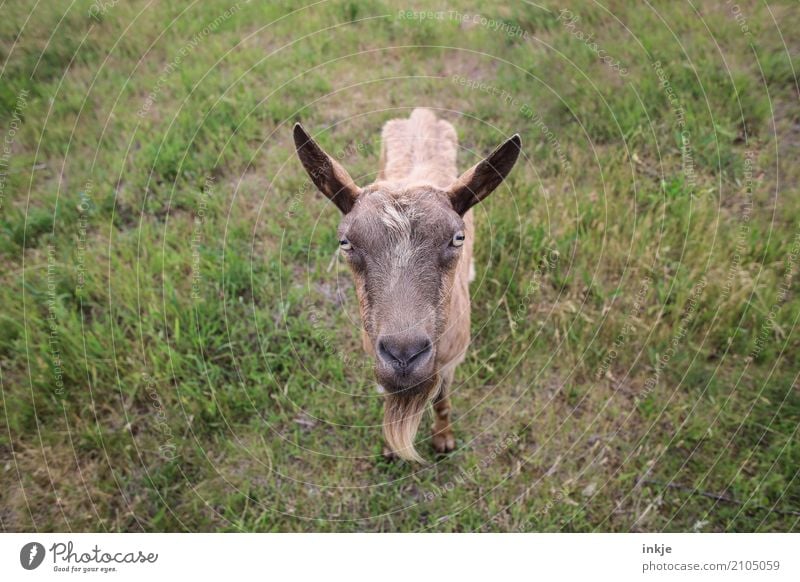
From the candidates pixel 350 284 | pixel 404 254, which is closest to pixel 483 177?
pixel 404 254

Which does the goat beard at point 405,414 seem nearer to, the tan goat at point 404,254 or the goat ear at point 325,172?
the tan goat at point 404,254

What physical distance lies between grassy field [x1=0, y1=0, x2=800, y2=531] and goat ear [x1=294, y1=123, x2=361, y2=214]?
6.82 ft

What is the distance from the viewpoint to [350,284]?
5.83 m

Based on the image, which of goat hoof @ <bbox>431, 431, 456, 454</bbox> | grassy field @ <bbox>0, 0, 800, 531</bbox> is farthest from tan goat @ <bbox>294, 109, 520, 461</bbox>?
grassy field @ <bbox>0, 0, 800, 531</bbox>

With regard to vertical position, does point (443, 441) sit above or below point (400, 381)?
below

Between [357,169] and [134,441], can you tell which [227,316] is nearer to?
[134,441]

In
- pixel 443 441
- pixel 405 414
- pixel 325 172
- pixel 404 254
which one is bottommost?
pixel 443 441

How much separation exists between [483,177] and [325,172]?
1.06 meters

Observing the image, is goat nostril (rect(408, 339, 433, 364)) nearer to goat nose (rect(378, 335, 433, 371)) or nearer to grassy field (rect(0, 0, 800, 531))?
goat nose (rect(378, 335, 433, 371))

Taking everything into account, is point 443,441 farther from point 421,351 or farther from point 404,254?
point 404,254

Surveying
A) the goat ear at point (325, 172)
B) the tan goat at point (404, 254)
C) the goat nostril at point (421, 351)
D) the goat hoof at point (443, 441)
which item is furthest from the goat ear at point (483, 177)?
the goat hoof at point (443, 441)

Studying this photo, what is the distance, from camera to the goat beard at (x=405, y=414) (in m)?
3.74

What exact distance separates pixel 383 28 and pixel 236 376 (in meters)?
5.69

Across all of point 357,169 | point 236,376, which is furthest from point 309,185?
point 236,376
